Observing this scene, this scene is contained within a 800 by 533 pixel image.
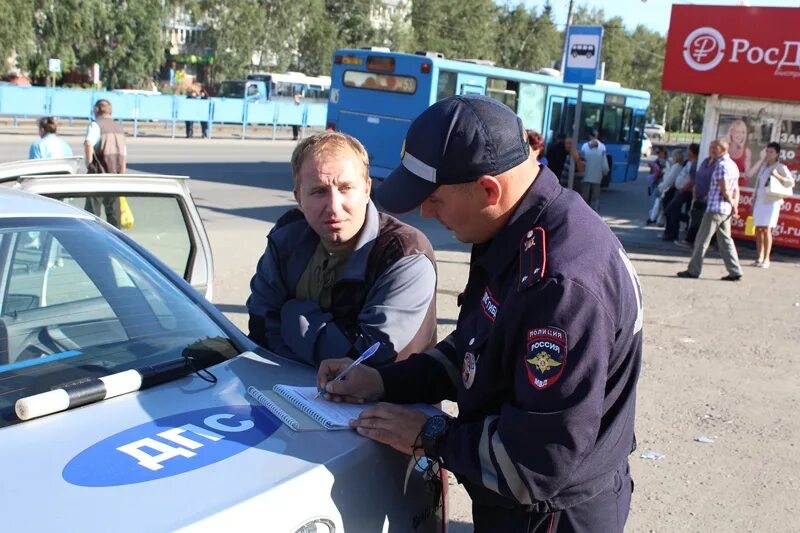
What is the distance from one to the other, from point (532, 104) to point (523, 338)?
18510 mm

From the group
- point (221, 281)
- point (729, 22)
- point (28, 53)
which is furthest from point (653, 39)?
point (221, 281)

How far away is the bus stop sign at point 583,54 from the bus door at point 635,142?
15.6 meters

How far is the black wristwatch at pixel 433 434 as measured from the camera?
2061 mm

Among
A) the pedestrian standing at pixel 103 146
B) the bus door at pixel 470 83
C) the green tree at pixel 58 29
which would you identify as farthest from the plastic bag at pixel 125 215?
the green tree at pixel 58 29

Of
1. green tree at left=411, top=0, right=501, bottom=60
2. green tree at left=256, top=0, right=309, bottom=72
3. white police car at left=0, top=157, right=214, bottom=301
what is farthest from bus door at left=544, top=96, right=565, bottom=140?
green tree at left=411, top=0, right=501, bottom=60

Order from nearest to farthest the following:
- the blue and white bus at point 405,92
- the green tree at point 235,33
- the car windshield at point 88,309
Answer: the car windshield at point 88,309
the blue and white bus at point 405,92
the green tree at point 235,33

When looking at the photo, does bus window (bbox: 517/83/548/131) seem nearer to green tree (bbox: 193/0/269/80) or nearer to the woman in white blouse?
the woman in white blouse

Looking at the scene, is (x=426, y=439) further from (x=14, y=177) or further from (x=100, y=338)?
(x=14, y=177)

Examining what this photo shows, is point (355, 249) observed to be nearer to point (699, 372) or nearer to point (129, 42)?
point (699, 372)

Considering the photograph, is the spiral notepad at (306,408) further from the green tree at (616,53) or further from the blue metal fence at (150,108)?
the green tree at (616,53)

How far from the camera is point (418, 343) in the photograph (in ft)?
9.48

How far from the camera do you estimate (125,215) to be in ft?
17.5

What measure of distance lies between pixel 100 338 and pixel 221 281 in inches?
255

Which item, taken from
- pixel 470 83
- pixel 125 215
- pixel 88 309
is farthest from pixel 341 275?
pixel 470 83
